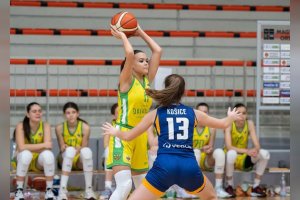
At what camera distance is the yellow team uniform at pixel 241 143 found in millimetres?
10891

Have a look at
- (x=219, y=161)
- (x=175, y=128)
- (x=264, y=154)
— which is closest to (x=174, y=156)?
(x=175, y=128)

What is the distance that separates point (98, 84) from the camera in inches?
462

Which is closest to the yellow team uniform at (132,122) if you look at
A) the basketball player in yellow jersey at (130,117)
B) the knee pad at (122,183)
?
the basketball player in yellow jersey at (130,117)

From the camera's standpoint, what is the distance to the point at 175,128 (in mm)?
5531

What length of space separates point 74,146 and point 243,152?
8.25ft

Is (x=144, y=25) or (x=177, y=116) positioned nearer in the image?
(x=177, y=116)

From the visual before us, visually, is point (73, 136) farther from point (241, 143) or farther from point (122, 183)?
point (122, 183)

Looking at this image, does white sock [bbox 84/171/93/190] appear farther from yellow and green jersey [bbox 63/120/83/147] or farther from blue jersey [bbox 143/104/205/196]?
blue jersey [bbox 143/104/205/196]

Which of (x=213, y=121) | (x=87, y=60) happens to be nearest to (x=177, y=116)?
(x=213, y=121)

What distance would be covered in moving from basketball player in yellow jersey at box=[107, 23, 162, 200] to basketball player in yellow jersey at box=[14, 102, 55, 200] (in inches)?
142

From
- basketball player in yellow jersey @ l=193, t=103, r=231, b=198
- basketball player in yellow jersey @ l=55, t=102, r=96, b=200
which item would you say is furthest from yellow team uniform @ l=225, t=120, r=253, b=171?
basketball player in yellow jersey @ l=55, t=102, r=96, b=200

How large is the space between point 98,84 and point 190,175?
21.2 feet

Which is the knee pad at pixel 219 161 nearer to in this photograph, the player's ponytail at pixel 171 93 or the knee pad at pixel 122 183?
the knee pad at pixel 122 183

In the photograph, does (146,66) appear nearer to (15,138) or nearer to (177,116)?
(177,116)
